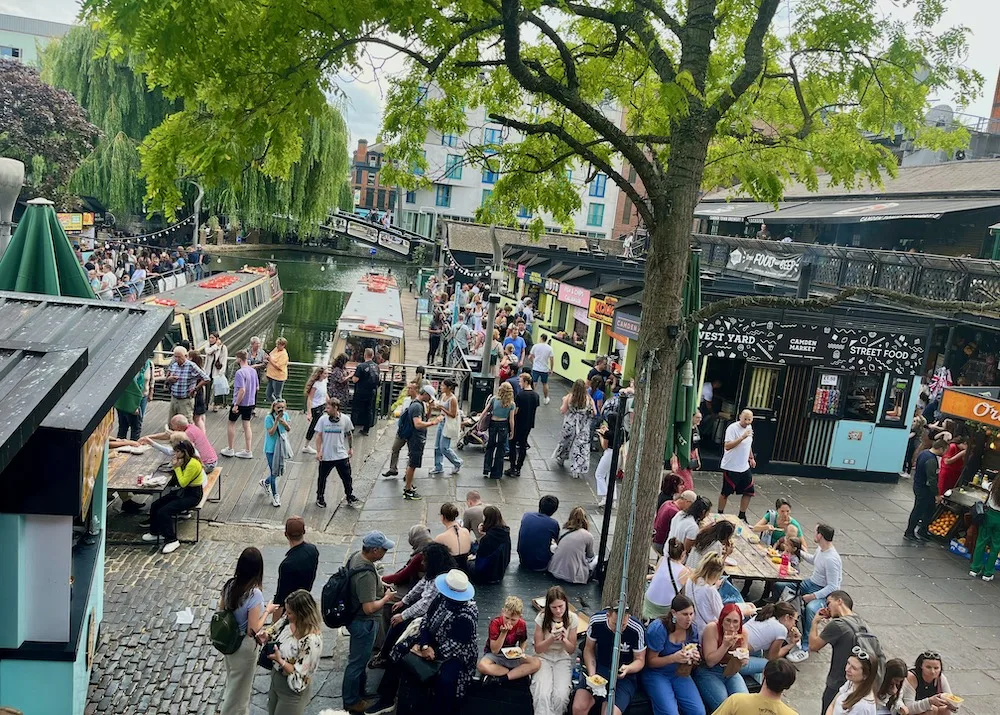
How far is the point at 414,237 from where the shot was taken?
6331 cm

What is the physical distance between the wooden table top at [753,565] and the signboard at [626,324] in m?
6.19

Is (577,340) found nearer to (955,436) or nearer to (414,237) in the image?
(955,436)

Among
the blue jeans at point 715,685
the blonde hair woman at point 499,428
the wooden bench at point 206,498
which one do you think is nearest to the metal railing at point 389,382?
the blonde hair woman at point 499,428

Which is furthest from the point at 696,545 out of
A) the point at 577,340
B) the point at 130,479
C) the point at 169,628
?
the point at 577,340

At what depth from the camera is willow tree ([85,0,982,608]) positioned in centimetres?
501

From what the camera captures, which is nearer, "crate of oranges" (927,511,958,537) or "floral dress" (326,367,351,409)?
"crate of oranges" (927,511,958,537)

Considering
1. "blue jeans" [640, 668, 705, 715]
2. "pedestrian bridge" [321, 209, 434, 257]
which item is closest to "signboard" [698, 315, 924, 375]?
"blue jeans" [640, 668, 705, 715]

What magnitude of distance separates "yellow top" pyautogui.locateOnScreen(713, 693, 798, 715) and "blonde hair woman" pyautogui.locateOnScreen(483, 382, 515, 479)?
6657 millimetres

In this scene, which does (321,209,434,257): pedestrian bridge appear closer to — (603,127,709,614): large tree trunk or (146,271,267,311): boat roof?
(146,271,267,311): boat roof

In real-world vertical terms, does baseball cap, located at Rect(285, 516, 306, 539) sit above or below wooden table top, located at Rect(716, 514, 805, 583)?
above

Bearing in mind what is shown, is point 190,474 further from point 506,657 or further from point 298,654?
point 506,657

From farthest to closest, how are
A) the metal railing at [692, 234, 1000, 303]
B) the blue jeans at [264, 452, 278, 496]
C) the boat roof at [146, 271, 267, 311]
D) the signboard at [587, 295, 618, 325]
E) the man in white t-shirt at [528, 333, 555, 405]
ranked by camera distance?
the boat roof at [146, 271, 267, 311], the signboard at [587, 295, 618, 325], the man in white t-shirt at [528, 333, 555, 405], the metal railing at [692, 234, 1000, 303], the blue jeans at [264, 452, 278, 496]

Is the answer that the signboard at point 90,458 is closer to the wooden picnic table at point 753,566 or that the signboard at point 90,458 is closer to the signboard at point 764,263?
the wooden picnic table at point 753,566

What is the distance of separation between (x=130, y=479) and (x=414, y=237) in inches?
2172
